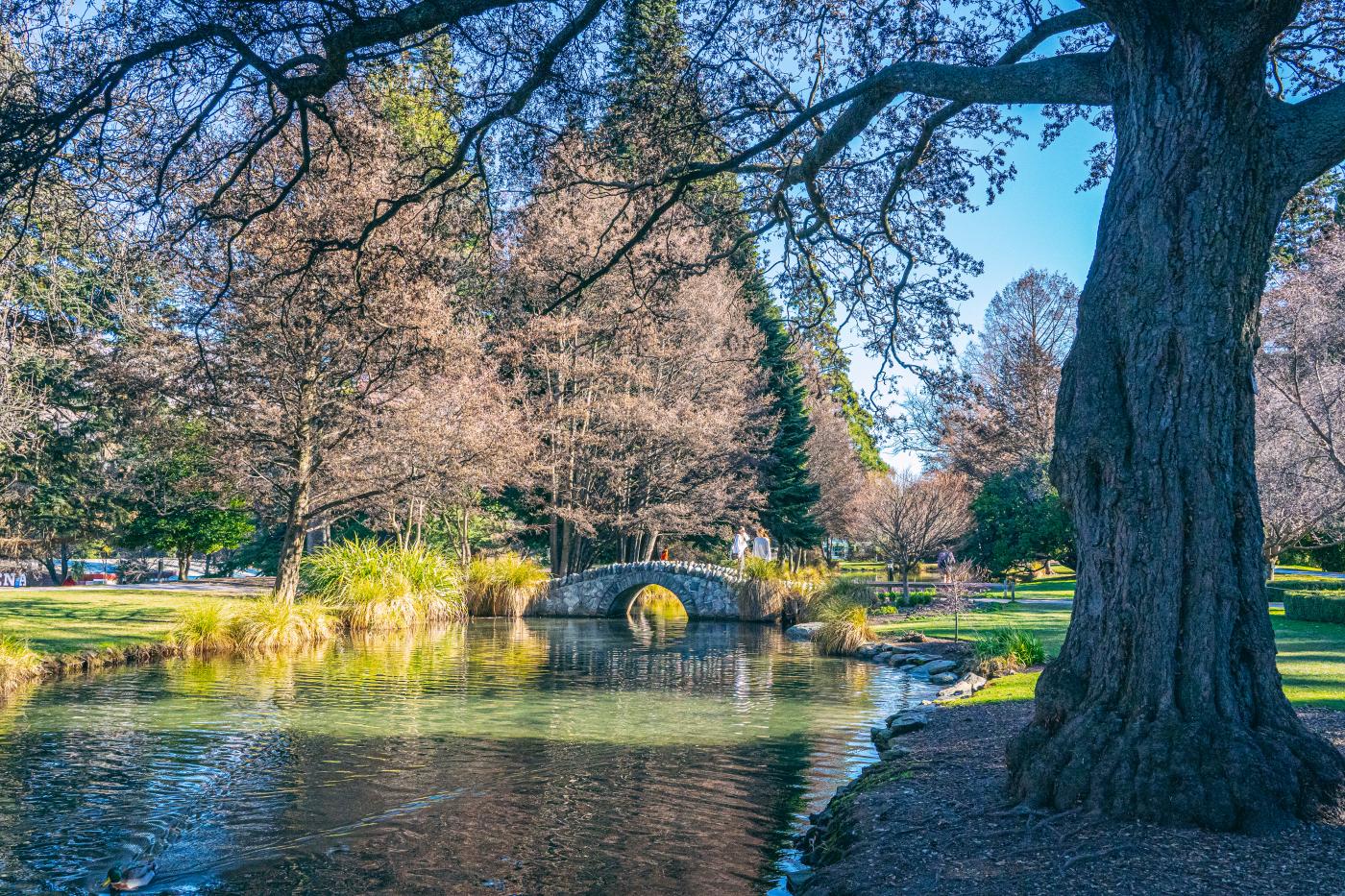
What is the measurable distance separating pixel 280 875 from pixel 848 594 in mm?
17912

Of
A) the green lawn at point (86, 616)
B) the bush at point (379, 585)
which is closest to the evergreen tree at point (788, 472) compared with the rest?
the bush at point (379, 585)

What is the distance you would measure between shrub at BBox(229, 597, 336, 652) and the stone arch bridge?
9904mm

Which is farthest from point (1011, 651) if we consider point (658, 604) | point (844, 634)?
point (658, 604)

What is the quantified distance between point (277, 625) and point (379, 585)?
371 centimetres

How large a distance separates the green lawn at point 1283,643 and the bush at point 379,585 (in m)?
10.1

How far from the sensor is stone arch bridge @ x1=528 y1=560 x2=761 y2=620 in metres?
26.4

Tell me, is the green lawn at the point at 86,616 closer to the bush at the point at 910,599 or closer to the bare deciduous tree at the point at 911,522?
the bare deciduous tree at the point at 911,522

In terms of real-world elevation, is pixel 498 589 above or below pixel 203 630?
above

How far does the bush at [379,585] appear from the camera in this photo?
63.3ft

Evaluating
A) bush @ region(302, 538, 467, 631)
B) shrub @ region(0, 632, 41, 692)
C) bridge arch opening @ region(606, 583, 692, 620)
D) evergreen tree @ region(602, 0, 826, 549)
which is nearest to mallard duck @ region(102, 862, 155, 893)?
evergreen tree @ region(602, 0, 826, 549)

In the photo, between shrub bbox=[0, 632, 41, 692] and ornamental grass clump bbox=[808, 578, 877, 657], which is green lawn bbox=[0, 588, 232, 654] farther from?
ornamental grass clump bbox=[808, 578, 877, 657]

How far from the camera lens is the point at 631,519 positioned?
1144 inches

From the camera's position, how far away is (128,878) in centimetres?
557

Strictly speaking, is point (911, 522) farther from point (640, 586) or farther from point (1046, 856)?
point (1046, 856)
